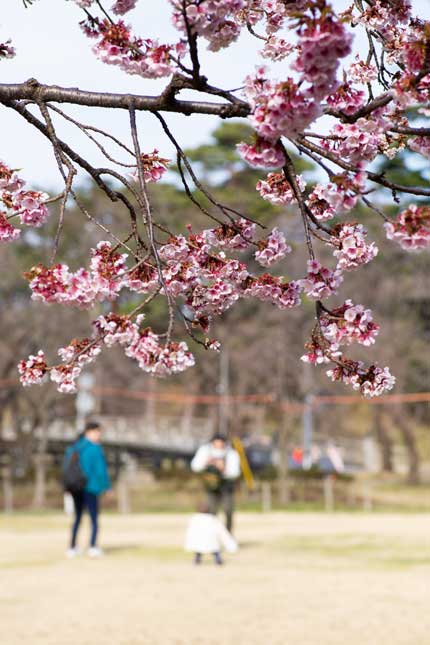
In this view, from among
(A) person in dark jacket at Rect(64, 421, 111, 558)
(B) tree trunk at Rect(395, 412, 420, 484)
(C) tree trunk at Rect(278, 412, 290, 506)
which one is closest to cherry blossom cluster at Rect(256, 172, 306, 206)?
(A) person in dark jacket at Rect(64, 421, 111, 558)

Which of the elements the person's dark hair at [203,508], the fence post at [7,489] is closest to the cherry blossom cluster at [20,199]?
the person's dark hair at [203,508]

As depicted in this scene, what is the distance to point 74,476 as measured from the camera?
13.1m

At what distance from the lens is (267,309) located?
37.3 meters

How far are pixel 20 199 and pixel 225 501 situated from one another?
1016 centimetres

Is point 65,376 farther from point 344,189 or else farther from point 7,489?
point 7,489

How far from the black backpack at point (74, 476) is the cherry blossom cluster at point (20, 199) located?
917cm

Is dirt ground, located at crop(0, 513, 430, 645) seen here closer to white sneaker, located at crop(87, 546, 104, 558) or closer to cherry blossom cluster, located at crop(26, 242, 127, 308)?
white sneaker, located at crop(87, 546, 104, 558)

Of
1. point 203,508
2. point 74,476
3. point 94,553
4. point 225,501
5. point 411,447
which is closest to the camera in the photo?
point 203,508

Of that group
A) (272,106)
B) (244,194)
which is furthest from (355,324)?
(244,194)

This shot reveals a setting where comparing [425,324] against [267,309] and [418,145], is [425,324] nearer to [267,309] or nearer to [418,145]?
[267,309]

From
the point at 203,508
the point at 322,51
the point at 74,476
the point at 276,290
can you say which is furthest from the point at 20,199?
the point at 74,476

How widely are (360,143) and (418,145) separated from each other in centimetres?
22

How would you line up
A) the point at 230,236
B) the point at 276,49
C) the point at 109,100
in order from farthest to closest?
the point at 276,49, the point at 230,236, the point at 109,100

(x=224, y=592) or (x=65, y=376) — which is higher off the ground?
(x=65, y=376)
